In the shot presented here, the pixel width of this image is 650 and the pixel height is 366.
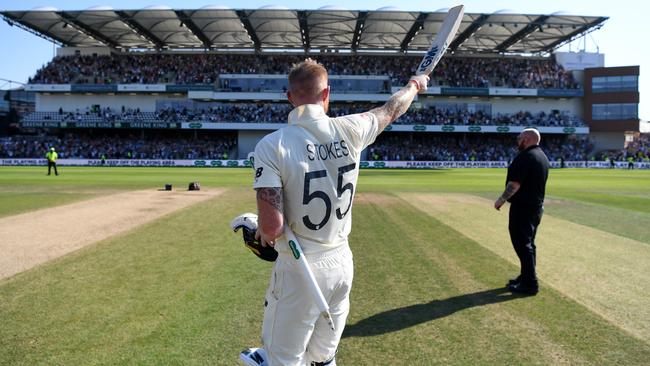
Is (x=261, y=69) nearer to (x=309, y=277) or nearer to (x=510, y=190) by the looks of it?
(x=510, y=190)

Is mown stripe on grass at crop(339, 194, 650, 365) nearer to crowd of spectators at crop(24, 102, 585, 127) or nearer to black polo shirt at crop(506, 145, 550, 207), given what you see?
black polo shirt at crop(506, 145, 550, 207)

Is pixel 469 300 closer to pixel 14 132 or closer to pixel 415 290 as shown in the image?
pixel 415 290

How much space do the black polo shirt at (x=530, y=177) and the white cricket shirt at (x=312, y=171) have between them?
14.3ft

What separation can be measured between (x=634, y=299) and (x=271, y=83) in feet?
198

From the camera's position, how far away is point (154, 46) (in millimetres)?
67250

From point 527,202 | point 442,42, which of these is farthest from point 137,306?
point 527,202

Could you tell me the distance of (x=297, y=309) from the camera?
9.48ft

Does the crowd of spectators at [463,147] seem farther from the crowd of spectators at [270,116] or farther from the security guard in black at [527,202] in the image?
the security guard in black at [527,202]

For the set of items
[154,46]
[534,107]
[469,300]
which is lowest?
[469,300]

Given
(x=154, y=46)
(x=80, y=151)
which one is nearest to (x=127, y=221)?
(x=80, y=151)

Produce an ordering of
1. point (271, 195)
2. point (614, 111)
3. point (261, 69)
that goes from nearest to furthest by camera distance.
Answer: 1. point (271, 195)
2. point (614, 111)
3. point (261, 69)

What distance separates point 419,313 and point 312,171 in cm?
356

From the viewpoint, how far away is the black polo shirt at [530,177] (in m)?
6.70

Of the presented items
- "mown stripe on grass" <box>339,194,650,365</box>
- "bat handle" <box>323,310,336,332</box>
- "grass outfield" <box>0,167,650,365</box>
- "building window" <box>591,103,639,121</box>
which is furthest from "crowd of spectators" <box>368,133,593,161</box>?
"bat handle" <box>323,310,336,332</box>
